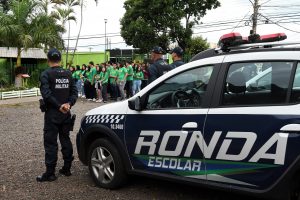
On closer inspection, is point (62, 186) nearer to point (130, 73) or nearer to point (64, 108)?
point (64, 108)

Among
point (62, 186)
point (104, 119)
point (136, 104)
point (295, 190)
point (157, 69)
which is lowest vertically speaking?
point (62, 186)

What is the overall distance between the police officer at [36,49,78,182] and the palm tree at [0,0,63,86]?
Answer: 53.8ft

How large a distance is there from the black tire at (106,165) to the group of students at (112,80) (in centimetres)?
1215

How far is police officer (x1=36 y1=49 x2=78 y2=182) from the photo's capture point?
18.9 ft

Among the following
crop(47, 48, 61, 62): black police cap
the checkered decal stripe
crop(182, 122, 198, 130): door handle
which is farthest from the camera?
crop(47, 48, 61, 62): black police cap

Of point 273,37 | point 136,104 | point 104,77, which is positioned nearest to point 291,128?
point 273,37

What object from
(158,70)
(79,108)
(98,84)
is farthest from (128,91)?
(158,70)

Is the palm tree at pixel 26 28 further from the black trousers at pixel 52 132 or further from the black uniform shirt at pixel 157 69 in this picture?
the black trousers at pixel 52 132

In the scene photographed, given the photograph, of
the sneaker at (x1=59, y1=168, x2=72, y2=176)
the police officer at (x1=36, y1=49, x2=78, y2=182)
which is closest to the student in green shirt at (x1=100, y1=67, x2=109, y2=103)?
the sneaker at (x1=59, y1=168, x2=72, y2=176)

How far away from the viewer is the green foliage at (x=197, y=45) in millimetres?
32016

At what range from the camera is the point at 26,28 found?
73.8 feet

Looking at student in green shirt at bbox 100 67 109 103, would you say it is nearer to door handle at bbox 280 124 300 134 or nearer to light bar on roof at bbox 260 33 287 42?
light bar on roof at bbox 260 33 287 42

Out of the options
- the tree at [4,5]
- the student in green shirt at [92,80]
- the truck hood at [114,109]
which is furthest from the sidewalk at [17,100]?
the truck hood at [114,109]

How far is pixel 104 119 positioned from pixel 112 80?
13.2m
